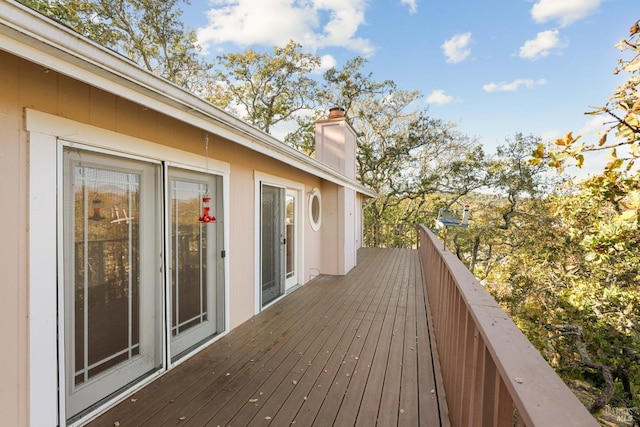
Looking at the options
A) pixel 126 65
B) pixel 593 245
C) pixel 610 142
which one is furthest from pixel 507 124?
pixel 126 65

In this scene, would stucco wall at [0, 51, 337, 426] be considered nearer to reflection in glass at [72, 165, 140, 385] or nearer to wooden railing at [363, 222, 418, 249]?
reflection in glass at [72, 165, 140, 385]

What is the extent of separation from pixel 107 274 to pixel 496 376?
2502 mm

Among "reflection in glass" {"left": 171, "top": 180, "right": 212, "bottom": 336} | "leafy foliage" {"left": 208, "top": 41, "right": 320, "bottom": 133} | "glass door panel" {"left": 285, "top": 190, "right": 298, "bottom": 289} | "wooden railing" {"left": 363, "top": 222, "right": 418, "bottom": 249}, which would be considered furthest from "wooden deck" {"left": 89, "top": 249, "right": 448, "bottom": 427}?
"leafy foliage" {"left": 208, "top": 41, "right": 320, "bottom": 133}

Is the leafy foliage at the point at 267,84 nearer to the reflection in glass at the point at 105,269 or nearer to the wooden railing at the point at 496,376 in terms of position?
the reflection in glass at the point at 105,269

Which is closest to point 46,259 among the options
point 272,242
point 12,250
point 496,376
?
point 12,250

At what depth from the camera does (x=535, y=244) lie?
33.4 ft

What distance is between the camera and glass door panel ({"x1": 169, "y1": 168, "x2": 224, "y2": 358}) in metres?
2.89

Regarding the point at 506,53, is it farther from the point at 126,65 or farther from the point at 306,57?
the point at 126,65

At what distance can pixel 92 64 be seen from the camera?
4.85 feet

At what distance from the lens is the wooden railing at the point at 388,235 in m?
13.3

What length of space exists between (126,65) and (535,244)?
12.0 metres

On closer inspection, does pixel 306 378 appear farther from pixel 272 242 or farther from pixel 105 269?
pixel 272 242

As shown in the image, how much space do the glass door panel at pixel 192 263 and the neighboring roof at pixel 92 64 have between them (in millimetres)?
785

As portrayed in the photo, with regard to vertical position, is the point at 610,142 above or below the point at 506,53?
below
